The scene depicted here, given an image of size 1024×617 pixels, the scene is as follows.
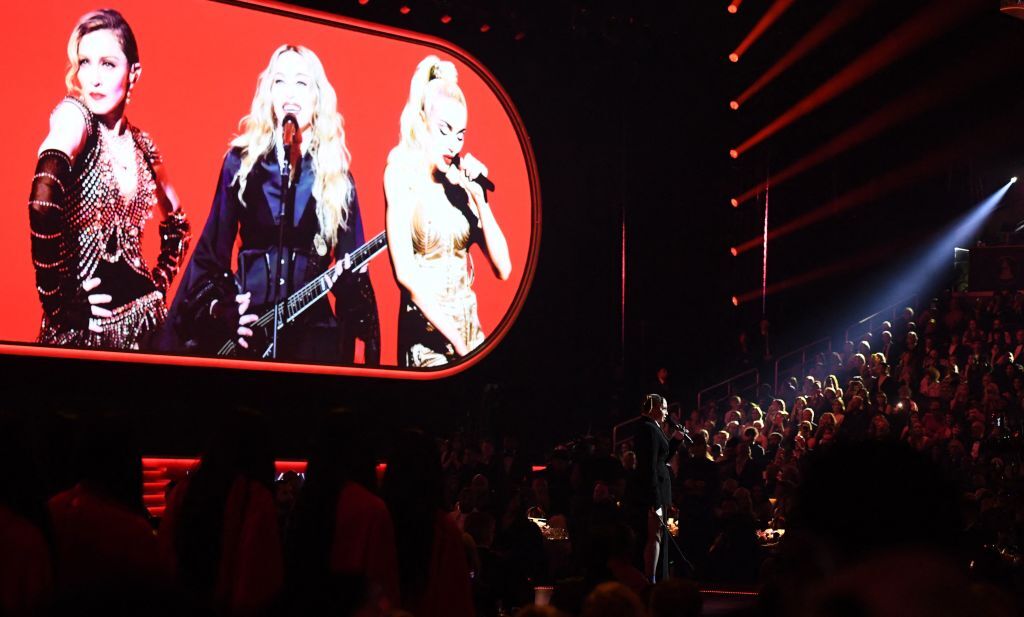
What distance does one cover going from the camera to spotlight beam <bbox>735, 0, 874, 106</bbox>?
14.5 m

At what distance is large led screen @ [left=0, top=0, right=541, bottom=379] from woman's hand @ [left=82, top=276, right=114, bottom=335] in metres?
0.02

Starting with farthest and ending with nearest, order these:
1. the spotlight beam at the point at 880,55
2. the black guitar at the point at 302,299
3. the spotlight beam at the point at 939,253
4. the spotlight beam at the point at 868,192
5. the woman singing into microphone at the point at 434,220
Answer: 1. the spotlight beam at the point at 939,253
2. the spotlight beam at the point at 868,192
3. the spotlight beam at the point at 880,55
4. the woman singing into microphone at the point at 434,220
5. the black guitar at the point at 302,299

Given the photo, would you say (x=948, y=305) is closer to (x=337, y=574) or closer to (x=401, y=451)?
(x=401, y=451)

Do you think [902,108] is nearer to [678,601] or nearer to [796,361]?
[796,361]

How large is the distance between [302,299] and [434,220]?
184cm

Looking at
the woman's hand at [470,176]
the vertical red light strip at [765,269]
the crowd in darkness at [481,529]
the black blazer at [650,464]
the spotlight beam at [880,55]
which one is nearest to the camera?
the crowd in darkness at [481,529]

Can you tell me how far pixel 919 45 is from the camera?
15.7 metres

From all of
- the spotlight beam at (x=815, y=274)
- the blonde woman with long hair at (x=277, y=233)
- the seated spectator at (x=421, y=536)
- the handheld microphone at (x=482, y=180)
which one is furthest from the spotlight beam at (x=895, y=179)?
the seated spectator at (x=421, y=536)

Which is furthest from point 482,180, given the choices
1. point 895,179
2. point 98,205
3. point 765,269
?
point 895,179

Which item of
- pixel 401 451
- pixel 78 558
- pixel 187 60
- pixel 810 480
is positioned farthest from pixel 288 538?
pixel 187 60

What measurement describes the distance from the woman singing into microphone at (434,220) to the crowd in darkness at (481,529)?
1.74 m

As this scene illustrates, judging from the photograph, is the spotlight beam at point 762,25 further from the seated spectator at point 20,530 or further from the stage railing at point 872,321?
the seated spectator at point 20,530

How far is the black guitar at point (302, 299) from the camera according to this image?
36.3ft

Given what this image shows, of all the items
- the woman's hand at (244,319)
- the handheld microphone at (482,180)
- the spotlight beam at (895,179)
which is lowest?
the woman's hand at (244,319)
